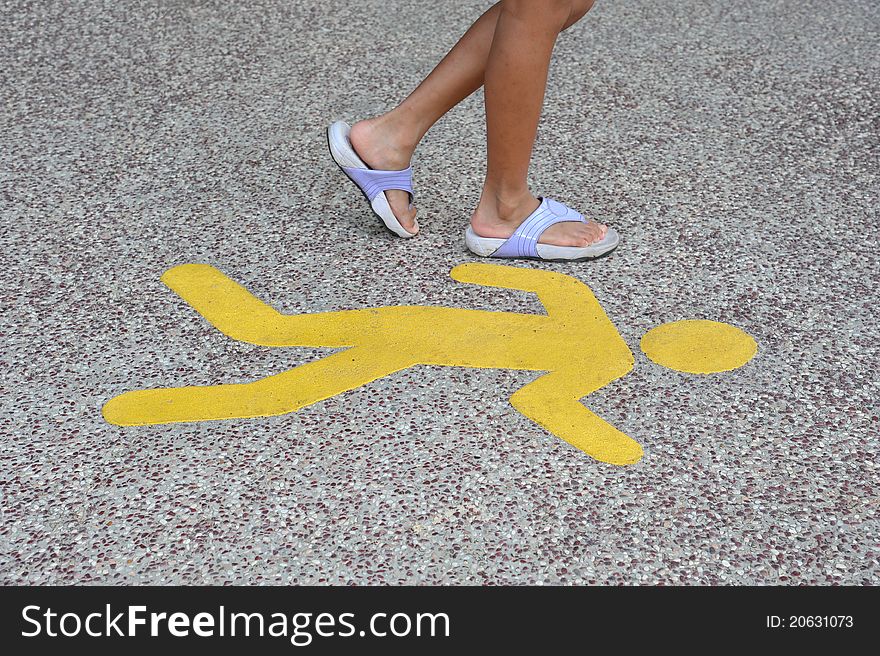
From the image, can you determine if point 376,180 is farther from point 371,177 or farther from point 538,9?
point 538,9

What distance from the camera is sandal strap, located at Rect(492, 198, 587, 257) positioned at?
2.74m

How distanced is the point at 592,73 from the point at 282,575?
2789mm

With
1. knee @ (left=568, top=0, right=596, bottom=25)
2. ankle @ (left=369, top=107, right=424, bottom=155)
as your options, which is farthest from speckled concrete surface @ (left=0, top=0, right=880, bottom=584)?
knee @ (left=568, top=0, right=596, bottom=25)

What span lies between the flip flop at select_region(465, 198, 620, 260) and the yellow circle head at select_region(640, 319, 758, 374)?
1.28ft

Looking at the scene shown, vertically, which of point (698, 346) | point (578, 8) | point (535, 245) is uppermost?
point (578, 8)

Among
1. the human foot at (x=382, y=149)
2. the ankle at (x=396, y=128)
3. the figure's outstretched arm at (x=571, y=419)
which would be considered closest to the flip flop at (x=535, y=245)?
the human foot at (x=382, y=149)

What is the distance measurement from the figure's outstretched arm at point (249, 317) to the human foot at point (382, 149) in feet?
1.48

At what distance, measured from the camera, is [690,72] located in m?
3.93

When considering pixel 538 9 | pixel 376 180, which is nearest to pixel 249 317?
pixel 376 180

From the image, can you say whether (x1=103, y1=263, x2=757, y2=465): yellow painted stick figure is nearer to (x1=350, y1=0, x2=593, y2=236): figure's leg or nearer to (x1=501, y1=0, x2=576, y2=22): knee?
(x1=350, y1=0, x2=593, y2=236): figure's leg

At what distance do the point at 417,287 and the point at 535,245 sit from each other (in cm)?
38

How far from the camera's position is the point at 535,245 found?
2740mm

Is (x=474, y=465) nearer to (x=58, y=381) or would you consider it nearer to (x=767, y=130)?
(x=58, y=381)

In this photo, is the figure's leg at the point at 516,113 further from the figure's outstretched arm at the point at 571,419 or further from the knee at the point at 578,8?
the figure's outstretched arm at the point at 571,419
